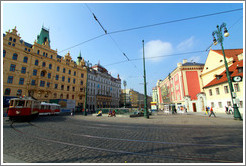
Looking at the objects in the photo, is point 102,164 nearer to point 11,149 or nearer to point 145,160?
point 145,160

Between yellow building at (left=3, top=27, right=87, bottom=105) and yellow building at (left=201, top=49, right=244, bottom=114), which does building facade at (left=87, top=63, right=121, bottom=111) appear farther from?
yellow building at (left=201, top=49, right=244, bottom=114)

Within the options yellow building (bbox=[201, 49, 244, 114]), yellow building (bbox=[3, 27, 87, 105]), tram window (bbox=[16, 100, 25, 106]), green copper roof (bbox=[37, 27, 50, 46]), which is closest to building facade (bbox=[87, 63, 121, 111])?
yellow building (bbox=[3, 27, 87, 105])

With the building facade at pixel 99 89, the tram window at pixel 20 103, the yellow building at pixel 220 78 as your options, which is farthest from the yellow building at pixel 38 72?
the yellow building at pixel 220 78

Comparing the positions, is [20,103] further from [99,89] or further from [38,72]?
[99,89]

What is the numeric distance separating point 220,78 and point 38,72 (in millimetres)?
46295

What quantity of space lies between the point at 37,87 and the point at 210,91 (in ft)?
147

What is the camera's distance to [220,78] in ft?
80.5

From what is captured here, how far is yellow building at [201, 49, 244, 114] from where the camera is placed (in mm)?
19625

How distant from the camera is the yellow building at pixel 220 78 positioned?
1962 cm

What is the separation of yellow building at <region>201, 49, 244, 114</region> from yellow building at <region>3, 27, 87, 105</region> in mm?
37931

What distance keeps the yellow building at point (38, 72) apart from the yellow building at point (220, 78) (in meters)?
37.9

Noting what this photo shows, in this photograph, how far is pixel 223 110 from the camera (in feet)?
74.5

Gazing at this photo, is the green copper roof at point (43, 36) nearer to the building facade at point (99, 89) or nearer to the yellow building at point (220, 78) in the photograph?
the building facade at point (99, 89)

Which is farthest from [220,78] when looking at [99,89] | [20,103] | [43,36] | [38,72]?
[43,36]
